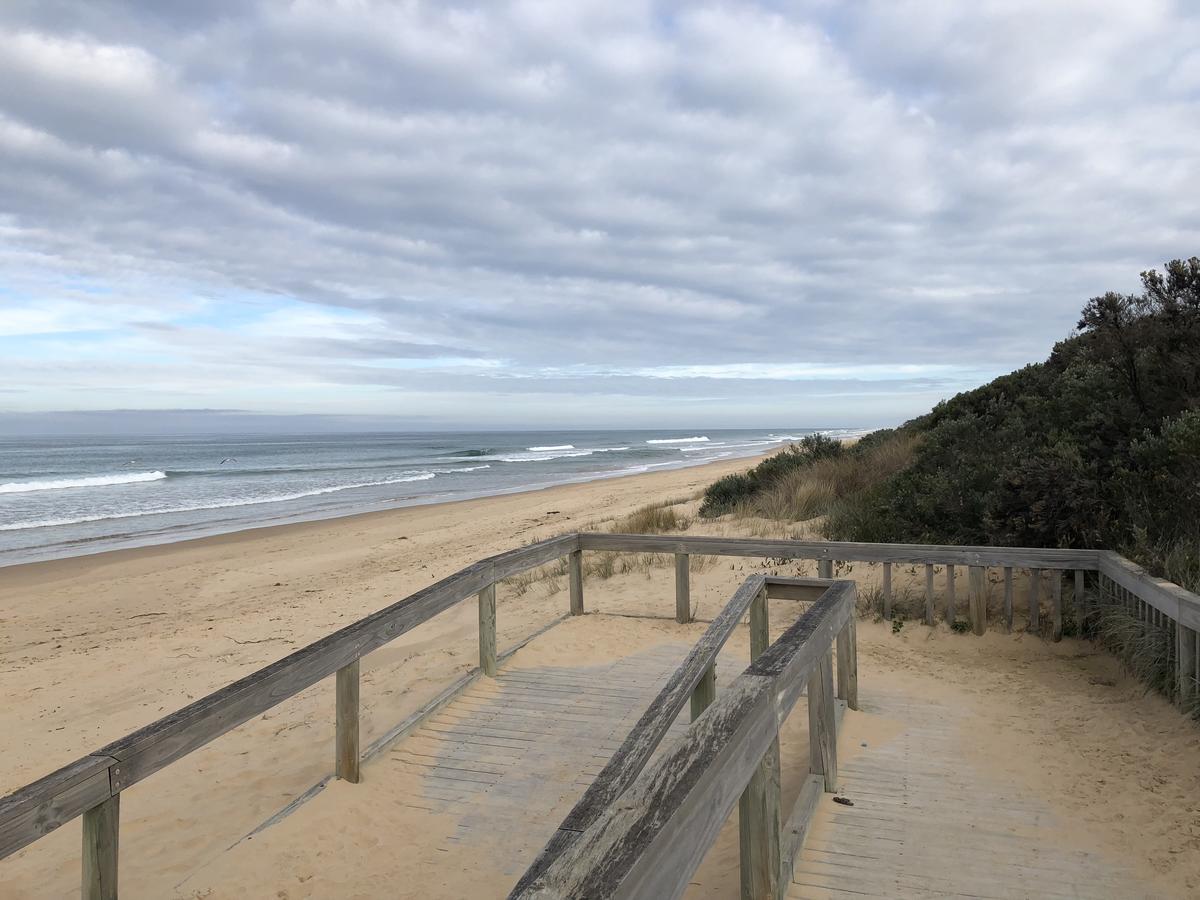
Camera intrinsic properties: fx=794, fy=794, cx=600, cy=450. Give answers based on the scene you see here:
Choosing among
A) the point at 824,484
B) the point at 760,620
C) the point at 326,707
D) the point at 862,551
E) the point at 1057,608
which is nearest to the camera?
the point at 760,620

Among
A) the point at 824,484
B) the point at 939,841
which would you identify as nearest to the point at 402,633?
the point at 939,841

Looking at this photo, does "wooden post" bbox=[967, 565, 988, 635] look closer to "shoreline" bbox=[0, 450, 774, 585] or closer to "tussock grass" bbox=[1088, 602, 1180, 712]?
"tussock grass" bbox=[1088, 602, 1180, 712]

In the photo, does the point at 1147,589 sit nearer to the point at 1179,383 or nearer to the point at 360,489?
the point at 1179,383

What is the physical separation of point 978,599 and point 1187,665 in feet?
6.94

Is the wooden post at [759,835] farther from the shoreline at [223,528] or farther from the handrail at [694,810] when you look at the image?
the shoreline at [223,528]

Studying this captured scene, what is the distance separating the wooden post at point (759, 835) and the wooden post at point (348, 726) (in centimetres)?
229

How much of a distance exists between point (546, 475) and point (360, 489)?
9.90 metres

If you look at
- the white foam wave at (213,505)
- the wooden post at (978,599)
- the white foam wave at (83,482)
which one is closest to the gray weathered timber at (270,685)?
the wooden post at (978,599)

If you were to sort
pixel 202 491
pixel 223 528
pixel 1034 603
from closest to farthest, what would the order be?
1. pixel 1034 603
2. pixel 223 528
3. pixel 202 491

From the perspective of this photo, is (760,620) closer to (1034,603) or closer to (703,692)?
(703,692)

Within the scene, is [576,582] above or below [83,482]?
above

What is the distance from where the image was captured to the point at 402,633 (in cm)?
479

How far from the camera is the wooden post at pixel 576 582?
7.40m

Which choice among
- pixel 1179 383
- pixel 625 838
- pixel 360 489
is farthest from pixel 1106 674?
pixel 360 489
